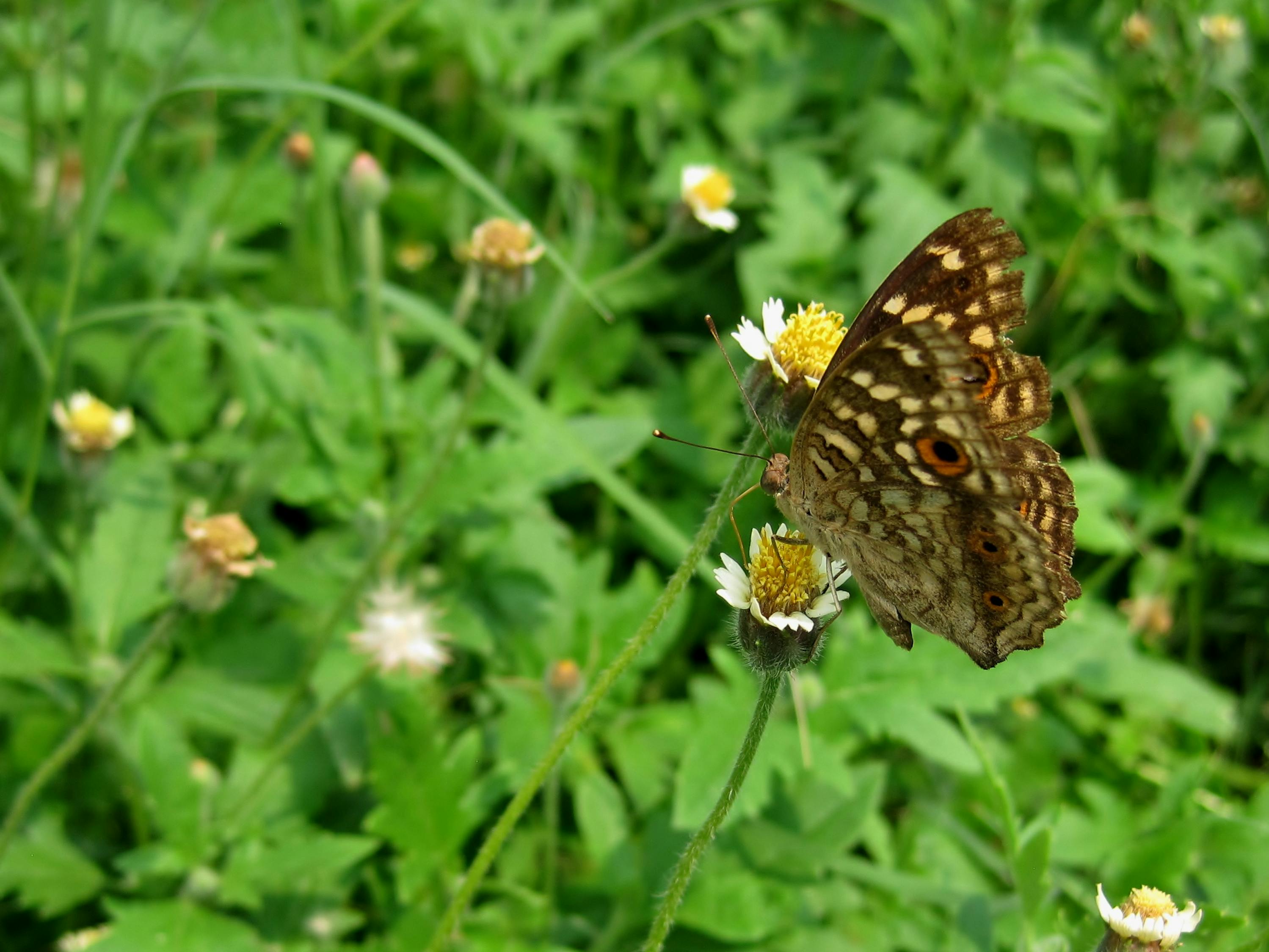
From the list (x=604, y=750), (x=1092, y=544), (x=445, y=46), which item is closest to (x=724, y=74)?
(x=445, y=46)

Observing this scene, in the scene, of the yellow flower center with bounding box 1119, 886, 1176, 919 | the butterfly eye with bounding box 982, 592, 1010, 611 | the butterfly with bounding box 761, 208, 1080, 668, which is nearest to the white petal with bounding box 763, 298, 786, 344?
the butterfly with bounding box 761, 208, 1080, 668

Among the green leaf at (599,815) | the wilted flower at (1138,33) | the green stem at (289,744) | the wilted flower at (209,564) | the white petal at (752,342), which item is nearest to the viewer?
the white petal at (752,342)

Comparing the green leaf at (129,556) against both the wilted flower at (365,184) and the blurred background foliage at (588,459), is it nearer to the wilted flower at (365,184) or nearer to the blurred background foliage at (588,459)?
the blurred background foliage at (588,459)

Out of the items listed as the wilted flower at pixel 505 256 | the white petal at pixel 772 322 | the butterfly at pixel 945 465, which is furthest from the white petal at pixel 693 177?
the butterfly at pixel 945 465

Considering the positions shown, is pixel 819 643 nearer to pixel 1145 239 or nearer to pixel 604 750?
pixel 604 750

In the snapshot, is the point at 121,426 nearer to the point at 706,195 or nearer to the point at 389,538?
the point at 389,538

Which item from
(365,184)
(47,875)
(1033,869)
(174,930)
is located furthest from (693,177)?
(47,875)
